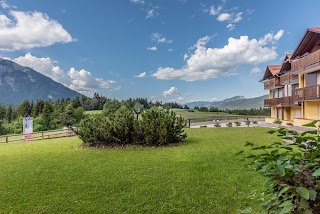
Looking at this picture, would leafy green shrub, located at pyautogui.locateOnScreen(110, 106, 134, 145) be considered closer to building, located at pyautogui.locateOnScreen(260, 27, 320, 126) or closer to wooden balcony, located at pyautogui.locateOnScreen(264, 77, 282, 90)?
building, located at pyautogui.locateOnScreen(260, 27, 320, 126)

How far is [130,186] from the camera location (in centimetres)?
609

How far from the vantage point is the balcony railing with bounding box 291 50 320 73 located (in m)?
18.4

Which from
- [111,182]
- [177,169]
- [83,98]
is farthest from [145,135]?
[83,98]

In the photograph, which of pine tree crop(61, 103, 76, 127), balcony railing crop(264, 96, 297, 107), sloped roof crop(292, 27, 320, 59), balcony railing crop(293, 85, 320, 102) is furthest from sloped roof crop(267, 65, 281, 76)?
pine tree crop(61, 103, 76, 127)

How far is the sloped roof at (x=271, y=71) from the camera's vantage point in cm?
3282

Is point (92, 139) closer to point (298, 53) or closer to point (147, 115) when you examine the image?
point (147, 115)

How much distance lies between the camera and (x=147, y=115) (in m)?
13.9

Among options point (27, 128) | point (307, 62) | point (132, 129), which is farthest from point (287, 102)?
point (27, 128)

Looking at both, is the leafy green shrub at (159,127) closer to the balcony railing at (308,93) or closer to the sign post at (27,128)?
the balcony railing at (308,93)

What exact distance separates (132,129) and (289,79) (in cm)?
2244

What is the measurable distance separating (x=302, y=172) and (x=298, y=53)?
26.5 meters

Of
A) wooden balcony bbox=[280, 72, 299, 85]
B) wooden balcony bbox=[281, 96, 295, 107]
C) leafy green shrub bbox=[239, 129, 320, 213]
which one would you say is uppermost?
wooden balcony bbox=[280, 72, 299, 85]

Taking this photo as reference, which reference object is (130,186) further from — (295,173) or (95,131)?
(95,131)

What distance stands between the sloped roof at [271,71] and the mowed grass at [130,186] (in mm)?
27822
